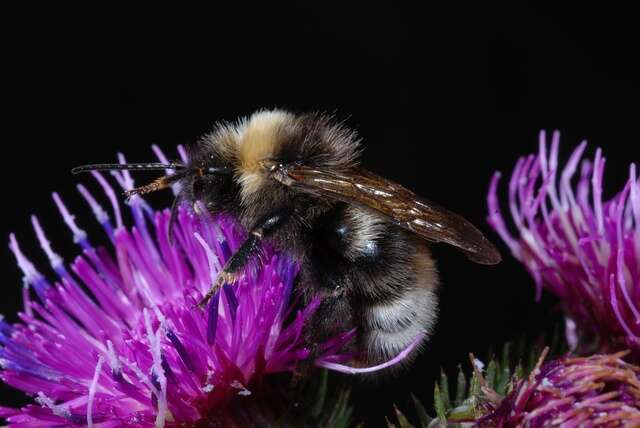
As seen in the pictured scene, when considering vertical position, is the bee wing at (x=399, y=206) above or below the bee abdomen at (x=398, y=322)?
above

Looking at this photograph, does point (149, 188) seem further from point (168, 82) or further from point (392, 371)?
point (168, 82)

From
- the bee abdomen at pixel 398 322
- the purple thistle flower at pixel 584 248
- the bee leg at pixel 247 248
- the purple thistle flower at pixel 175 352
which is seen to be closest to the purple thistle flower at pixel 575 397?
the bee abdomen at pixel 398 322

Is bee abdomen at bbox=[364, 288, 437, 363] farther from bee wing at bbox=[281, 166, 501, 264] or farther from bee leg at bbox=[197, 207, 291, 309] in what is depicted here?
bee leg at bbox=[197, 207, 291, 309]

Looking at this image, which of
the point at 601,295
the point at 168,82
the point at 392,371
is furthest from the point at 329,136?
the point at 168,82

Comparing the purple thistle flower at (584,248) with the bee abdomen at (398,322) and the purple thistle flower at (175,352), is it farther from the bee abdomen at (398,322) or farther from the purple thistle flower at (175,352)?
the purple thistle flower at (175,352)

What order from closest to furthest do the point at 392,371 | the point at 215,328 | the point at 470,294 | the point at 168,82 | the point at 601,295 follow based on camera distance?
the point at 215,328
the point at 392,371
the point at 601,295
the point at 470,294
the point at 168,82

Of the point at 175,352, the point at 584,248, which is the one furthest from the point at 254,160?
the point at 584,248
